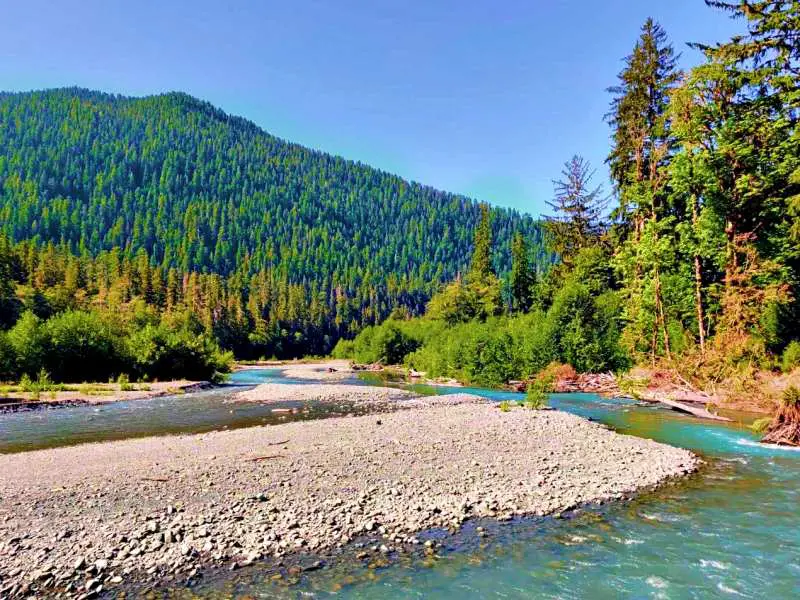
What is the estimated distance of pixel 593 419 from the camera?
2350cm

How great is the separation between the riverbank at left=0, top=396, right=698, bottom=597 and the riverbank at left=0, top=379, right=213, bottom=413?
57.7 feet

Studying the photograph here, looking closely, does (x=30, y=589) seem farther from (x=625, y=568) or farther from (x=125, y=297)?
(x=125, y=297)

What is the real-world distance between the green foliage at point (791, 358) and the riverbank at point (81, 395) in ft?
132

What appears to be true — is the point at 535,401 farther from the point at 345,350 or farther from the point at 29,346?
the point at 345,350

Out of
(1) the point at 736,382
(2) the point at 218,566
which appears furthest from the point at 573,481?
(1) the point at 736,382

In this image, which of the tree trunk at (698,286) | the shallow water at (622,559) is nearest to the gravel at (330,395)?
the tree trunk at (698,286)

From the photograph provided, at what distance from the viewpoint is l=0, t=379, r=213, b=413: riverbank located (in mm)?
31781

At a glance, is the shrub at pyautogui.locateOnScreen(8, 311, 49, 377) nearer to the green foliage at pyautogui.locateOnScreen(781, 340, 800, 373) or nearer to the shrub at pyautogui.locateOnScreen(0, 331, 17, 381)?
the shrub at pyautogui.locateOnScreen(0, 331, 17, 381)

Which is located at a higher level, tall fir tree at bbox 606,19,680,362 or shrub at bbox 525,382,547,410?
tall fir tree at bbox 606,19,680,362

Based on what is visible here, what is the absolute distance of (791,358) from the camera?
24766 millimetres

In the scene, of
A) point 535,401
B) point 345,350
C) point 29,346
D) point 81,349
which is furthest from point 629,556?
point 345,350

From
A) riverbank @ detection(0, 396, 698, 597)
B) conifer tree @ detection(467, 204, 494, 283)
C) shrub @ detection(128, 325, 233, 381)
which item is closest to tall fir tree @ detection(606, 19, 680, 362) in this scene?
riverbank @ detection(0, 396, 698, 597)

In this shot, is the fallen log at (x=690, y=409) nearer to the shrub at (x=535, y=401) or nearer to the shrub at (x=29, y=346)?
the shrub at (x=535, y=401)

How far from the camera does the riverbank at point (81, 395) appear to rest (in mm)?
31781
